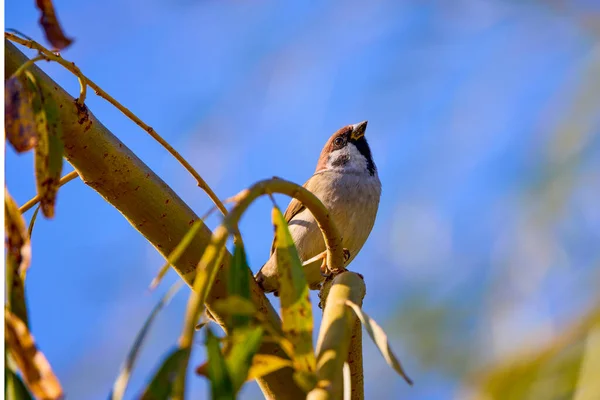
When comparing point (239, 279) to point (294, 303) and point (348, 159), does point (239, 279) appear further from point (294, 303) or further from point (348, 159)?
point (348, 159)

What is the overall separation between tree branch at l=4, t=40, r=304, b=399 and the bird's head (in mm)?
2029

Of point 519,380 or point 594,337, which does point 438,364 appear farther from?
point 594,337

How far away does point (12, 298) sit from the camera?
109 centimetres

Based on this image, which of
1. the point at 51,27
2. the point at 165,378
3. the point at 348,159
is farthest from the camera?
the point at 348,159

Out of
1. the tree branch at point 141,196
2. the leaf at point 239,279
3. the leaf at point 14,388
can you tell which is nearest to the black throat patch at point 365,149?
the tree branch at point 141,196

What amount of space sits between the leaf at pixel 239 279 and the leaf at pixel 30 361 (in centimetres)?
27

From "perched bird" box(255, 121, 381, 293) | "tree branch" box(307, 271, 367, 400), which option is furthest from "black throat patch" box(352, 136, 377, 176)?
"tree branch" box(307, 271, 367, 400)

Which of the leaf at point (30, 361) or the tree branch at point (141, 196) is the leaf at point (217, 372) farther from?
the tree branch at point (141, 196)

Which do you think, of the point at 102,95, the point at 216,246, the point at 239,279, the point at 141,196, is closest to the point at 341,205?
the point at 141,196

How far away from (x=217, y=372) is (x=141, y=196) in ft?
2.50

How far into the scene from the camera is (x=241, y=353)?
3.40 ft

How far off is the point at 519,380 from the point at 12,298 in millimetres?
1257

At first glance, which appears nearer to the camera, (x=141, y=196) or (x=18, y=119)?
(x=18, y=119)

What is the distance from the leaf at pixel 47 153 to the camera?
1.14 meters
